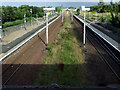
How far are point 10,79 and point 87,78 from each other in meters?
4.75

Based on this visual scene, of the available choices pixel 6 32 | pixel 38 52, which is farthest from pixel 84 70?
pixel 6 32

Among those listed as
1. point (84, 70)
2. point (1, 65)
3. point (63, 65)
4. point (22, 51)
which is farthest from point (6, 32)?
point (84, 70)

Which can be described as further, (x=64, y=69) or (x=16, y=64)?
(x=16, y=64)

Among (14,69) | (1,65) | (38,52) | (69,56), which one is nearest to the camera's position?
(14,69)

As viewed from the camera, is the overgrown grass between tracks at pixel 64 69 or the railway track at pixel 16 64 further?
the railway track at pixel 16 64

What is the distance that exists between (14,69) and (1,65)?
1.44 meters

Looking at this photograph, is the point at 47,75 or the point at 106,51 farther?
the point at 106,51

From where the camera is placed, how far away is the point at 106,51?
597 inches

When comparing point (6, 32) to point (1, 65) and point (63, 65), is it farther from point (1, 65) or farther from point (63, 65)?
point (63, 65)

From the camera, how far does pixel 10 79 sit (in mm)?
9547

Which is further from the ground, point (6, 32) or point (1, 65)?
point (6, 32)

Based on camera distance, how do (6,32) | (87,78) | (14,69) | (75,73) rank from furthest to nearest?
1. (6,32)
2. (14,69)
3. (75,73)
4. (87,78)

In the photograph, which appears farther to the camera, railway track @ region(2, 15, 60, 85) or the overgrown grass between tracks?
railway track @ region(2, 15, 60, 85)

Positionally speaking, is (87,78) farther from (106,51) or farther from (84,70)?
(106,51)
